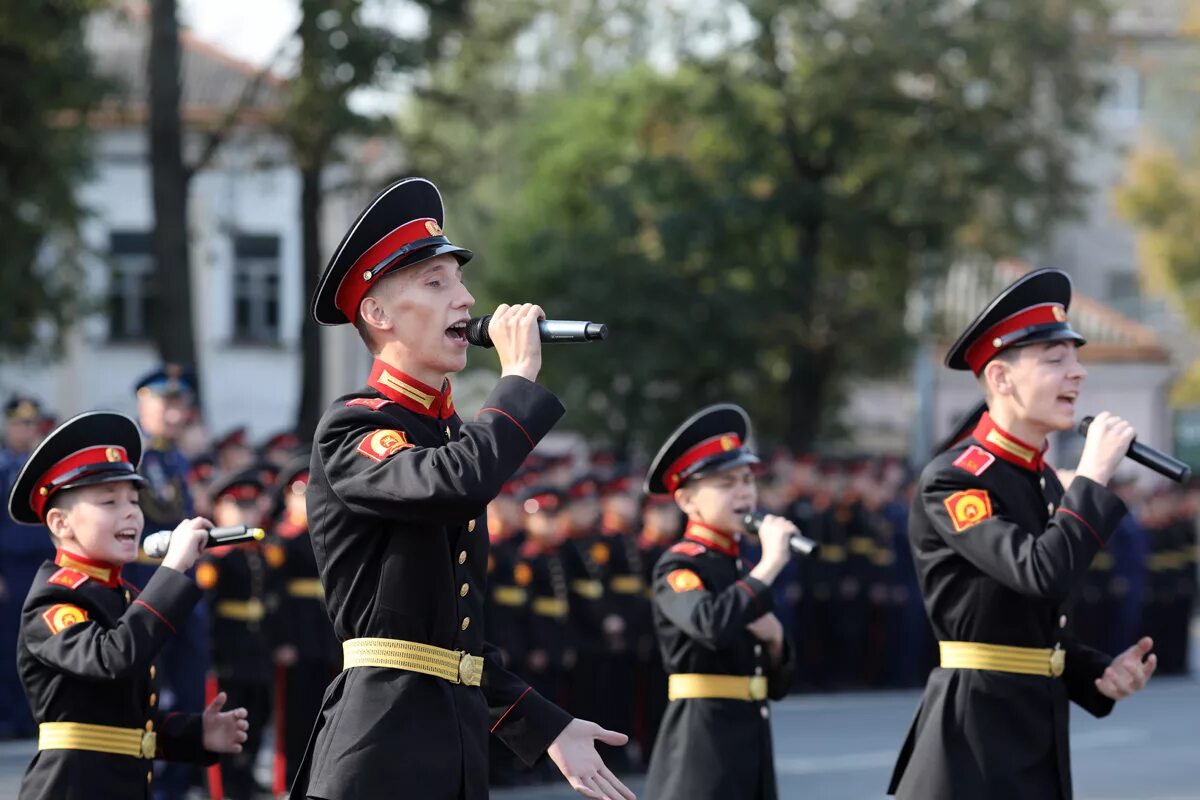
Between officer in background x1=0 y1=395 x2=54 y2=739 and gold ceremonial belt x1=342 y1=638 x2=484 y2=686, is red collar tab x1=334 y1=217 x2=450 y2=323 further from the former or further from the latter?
officer in background x1=0 y1=395 x2=54 y2=739

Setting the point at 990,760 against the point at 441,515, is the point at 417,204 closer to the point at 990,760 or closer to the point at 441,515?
the point at 441,515

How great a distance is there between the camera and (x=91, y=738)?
6.04 meters

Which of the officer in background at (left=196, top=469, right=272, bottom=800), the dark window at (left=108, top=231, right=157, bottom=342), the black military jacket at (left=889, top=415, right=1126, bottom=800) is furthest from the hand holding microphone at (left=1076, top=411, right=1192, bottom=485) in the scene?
the dark window at (left=108, top=231, right=157, bottom=342)

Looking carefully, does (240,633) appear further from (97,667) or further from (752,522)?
(97,667)

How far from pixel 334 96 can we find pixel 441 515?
14.8 meters

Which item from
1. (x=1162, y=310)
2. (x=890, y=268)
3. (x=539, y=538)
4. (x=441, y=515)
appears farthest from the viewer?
(x=1162, y=310)

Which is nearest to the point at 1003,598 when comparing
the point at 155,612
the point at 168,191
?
the point at 155,612

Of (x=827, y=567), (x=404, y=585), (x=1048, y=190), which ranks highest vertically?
(x=1048, y=190)

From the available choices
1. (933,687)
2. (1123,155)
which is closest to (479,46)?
(1123,155)

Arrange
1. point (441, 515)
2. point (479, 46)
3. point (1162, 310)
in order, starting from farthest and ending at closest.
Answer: point (1162, 310) → point (479, 46) → point (441, 515)

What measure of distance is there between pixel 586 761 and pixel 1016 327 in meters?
2.23

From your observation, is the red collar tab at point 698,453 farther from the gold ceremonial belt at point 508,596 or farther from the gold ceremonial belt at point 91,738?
the gold ceremonial belt at point 508,596

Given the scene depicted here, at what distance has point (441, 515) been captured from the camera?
4492 millimetres

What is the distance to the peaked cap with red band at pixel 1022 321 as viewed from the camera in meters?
6.17
